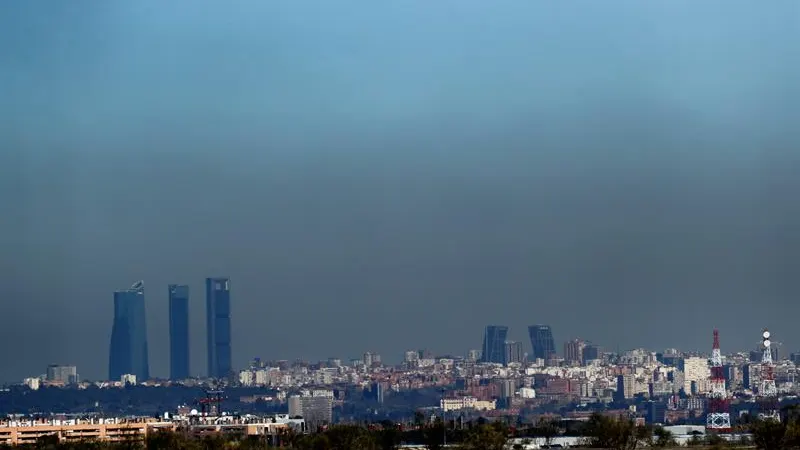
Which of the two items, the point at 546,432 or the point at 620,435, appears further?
the point at 546,432

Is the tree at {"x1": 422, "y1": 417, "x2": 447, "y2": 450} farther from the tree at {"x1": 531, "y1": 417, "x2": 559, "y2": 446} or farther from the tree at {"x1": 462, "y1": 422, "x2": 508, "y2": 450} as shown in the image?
the tree at {"x1": 531, "y1": 417, "x2": 559, "y2": 446}

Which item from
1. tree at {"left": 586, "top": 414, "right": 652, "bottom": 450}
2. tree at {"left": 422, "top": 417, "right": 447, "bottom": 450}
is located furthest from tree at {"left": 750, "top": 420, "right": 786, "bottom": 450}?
tree at {"left": 422, "top": 417, "right": 447, "bottom": 450}

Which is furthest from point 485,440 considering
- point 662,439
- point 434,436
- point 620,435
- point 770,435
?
point 662,439

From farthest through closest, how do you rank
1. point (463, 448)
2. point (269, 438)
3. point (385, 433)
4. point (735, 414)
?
point (735, 414), point (269, 438), point (385, 433), point (463, 448)

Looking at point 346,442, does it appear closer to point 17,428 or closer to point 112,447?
point 112,447

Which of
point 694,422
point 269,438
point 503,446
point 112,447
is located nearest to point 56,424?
point 269,438

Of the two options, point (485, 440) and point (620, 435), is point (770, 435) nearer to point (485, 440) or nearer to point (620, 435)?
point (620, 435)

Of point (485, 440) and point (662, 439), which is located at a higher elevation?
point (485, 440)

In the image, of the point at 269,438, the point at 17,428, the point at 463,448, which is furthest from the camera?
the point at 17,428

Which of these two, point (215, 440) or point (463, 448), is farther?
point (215, 440)

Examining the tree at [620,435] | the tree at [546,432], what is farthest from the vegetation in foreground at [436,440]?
the tree at [546,432]

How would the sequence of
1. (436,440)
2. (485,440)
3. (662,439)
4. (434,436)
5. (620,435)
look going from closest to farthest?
1. (485,440)
2. (620,435)
3. (436,440)
4. (434,436)
5. (662,439)
